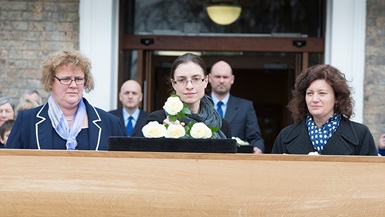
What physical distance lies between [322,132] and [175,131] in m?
1.43

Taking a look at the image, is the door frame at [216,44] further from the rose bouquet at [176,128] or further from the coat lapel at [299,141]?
the rose bouquet at [176,128]

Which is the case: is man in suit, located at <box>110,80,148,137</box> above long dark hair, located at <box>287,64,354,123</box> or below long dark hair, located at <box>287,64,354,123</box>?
below

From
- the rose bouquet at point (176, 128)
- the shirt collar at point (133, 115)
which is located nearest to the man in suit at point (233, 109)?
the shirt collar at point (133, 115)

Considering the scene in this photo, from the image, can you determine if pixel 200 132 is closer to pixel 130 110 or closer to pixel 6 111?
pixel 6 111

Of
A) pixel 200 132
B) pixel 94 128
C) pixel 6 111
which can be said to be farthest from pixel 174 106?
pixel 6 111

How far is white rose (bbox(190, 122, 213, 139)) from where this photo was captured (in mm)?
4543

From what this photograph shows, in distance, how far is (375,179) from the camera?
3951 mm

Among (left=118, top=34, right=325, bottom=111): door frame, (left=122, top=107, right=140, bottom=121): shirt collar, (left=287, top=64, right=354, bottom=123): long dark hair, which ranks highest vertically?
(left=118, top=34, right=325, bottom=111): door frame

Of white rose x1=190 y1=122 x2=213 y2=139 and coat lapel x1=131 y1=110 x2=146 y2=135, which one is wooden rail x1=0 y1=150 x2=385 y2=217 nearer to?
white rose x1=190 y1=122 x2=213 y2=139

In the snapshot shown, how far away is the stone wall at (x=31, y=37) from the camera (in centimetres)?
1024

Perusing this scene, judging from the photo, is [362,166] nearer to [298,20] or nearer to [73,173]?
[73,173]

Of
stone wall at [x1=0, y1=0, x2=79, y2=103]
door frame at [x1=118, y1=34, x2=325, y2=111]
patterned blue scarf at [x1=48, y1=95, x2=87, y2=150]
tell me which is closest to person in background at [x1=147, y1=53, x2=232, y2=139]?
patterned blue scarf at [x1=48, y1=95, x2=87, y2=150]

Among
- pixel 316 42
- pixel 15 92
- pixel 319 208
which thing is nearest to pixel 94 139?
pixel 319 208

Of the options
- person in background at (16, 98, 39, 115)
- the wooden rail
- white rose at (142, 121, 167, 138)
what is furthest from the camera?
person in background at (16, 98, 39, 115)
